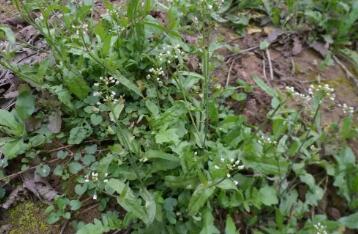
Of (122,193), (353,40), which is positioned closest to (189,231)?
(122,193)

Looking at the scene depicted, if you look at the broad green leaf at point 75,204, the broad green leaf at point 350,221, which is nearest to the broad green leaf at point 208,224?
the broad green leaf at point 75,204

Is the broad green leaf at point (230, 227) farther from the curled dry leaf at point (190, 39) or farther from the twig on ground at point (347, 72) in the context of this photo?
the twig on ground at point (347, 72)

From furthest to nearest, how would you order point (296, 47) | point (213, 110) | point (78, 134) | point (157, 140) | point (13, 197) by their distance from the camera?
1. point (296, 47)
2. point (213, 110)
3. point (78, 134)
4. point (13, 197)
5. point (157, 140)

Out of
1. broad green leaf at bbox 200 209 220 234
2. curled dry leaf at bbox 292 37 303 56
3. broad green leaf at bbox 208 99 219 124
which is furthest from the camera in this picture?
curled dry leaf at bbox 292 37 303 56

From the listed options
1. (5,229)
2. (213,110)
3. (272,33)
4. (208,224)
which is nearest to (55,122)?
(5,229)

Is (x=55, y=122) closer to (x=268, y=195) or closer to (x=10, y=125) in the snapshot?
(x=10, y=125)

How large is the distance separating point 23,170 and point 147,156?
69 cm

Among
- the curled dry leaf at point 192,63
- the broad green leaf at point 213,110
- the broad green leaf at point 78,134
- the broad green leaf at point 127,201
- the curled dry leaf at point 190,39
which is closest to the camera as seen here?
the broad green leaf at point 127,201

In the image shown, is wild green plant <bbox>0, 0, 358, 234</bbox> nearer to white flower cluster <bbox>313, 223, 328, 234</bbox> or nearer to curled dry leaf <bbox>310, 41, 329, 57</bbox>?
white flower cluster <bbox>313, 223, 328, 234</bbox>

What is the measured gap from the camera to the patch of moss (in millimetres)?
2238

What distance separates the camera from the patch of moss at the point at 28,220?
2238 millimetres

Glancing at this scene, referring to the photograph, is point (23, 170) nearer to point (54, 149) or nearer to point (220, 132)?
point (54, 149)

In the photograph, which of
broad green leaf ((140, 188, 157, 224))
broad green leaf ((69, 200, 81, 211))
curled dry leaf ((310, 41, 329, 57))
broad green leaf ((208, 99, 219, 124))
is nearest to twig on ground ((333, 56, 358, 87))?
curled dry leaf ((310, 41, 329, 57))

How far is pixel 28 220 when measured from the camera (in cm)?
226
